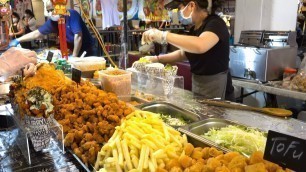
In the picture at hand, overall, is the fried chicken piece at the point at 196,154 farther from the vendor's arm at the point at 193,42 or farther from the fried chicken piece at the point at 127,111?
the vendor's arm at the point at 193,42

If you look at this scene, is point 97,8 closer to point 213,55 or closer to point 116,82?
point 213,55

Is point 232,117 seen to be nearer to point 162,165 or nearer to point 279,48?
point 162,165

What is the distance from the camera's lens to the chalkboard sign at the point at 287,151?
979 millimetres

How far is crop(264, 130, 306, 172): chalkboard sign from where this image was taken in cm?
98

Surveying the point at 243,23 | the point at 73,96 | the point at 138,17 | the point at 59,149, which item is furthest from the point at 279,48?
the point at 138,17

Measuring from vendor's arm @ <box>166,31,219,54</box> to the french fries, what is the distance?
1167 millimetres

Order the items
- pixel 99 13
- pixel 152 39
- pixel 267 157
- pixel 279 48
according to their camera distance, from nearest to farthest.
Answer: pixel 267 157 → pixel 152 39 → pixel 279 48 → pixel 99 13

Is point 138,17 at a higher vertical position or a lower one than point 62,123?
higher

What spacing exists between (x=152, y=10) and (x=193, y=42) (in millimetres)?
5393

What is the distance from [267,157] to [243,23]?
4301mm

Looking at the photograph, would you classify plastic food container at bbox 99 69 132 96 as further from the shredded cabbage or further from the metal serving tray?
the shredded cabbage

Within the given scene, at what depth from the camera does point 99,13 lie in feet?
25.2

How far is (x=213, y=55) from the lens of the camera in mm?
2895

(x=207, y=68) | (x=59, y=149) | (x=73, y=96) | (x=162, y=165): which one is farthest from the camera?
(x=207, y=68)
